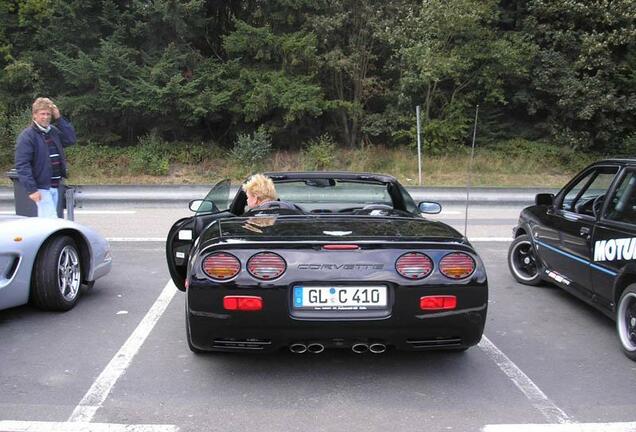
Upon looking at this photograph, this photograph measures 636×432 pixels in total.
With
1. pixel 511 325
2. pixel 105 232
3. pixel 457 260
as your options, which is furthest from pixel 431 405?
pixel 105 232

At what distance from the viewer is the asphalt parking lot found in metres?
3.13

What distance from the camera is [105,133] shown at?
68.0 feet

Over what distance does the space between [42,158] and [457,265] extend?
5.15m

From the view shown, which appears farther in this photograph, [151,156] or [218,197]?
[151,156]

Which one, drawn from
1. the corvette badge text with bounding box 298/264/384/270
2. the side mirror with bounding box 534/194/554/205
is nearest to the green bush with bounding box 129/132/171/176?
the side mirror with bounding box 534/194/554/205

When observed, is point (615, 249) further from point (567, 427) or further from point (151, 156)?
point (151, 156)

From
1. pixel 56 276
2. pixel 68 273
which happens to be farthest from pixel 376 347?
pixel 68 273

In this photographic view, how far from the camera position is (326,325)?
3316 mm

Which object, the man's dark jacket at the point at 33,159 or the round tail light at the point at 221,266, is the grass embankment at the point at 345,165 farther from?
the round tail light at the point at 221,266

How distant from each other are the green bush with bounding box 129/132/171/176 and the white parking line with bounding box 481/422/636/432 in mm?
17649

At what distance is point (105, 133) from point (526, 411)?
19927mm

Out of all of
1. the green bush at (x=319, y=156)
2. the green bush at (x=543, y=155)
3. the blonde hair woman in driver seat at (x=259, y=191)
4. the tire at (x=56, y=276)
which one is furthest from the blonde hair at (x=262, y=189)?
the green bush at (x=543, y=155)

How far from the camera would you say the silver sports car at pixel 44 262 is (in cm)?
455

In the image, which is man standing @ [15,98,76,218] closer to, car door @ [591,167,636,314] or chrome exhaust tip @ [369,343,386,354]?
chrome exhaust tip @ [369,343,386,354]
